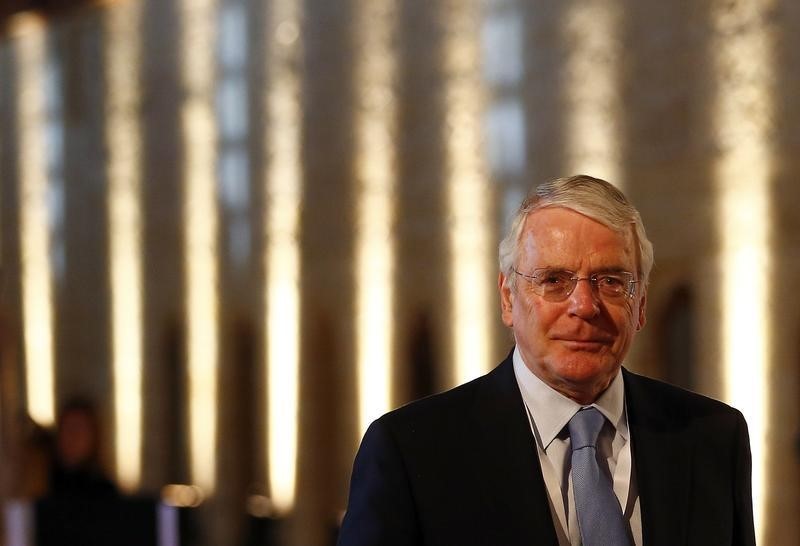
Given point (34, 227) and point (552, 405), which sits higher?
point (34, 227)

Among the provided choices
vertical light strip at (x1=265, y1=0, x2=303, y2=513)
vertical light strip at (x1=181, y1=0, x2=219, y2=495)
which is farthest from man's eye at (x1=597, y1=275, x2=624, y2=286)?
vertical light strip at (x1=181, y1=0, x2=219, y2=495)

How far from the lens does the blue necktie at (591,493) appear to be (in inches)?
70.2

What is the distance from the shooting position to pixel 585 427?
1890mm

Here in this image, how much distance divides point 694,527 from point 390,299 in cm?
631

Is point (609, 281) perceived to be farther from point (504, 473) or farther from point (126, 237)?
point (126, 237)

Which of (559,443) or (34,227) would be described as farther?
(34,227)

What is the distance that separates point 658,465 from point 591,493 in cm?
15

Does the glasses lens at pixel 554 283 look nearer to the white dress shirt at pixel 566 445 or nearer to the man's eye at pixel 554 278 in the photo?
the man's eye at pixel 554 278

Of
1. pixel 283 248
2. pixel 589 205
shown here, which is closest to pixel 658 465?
pixel 589 205

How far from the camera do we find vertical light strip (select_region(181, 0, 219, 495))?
9320 millimetres

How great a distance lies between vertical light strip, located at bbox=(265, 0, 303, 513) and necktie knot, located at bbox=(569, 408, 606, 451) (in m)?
6.85

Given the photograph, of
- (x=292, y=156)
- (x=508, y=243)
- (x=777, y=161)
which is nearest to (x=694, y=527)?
(x=508, y=243)

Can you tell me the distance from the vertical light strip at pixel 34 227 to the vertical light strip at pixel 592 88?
525cm

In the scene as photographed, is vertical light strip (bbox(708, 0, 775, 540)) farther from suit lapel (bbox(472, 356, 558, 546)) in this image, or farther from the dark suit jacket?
suit lapel (bbox(472, 356, 558, 546))
